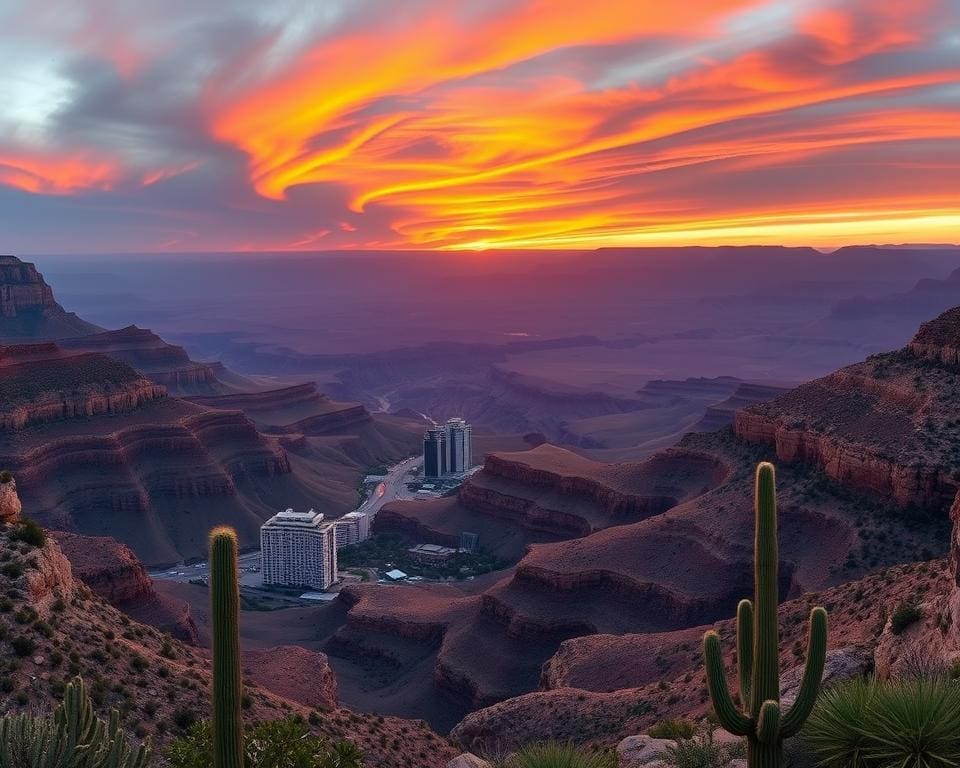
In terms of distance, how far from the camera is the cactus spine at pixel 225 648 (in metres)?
12.7

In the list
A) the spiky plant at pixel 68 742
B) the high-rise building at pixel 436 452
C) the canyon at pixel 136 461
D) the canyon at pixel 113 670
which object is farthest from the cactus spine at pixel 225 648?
the high-rise building at pixel 436 452

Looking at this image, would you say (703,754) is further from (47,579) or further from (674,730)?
(47,579)

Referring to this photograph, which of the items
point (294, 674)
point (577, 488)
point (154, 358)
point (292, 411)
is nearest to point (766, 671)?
point (294, 674)

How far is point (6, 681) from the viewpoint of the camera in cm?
2088

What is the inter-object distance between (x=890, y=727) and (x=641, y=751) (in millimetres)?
9859

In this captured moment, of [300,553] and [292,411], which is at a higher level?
[292,411]

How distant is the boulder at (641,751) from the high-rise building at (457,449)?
102 meters

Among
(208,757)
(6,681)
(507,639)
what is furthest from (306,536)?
(208,757)

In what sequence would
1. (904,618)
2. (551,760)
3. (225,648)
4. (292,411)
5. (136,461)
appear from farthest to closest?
(292,411)
(136,461)
(904,618)
(551,760)
(225,648)

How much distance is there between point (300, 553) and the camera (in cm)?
8112

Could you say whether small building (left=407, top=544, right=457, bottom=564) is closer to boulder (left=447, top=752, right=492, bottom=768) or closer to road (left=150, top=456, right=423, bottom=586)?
road (left=150, top=456, right=423, bottom=586)

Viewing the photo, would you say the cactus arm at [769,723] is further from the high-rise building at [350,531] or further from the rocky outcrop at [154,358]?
the rocky outcrop at [154,358]

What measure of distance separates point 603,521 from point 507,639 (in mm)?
21501

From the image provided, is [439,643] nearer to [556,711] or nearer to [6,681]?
[556,711]
